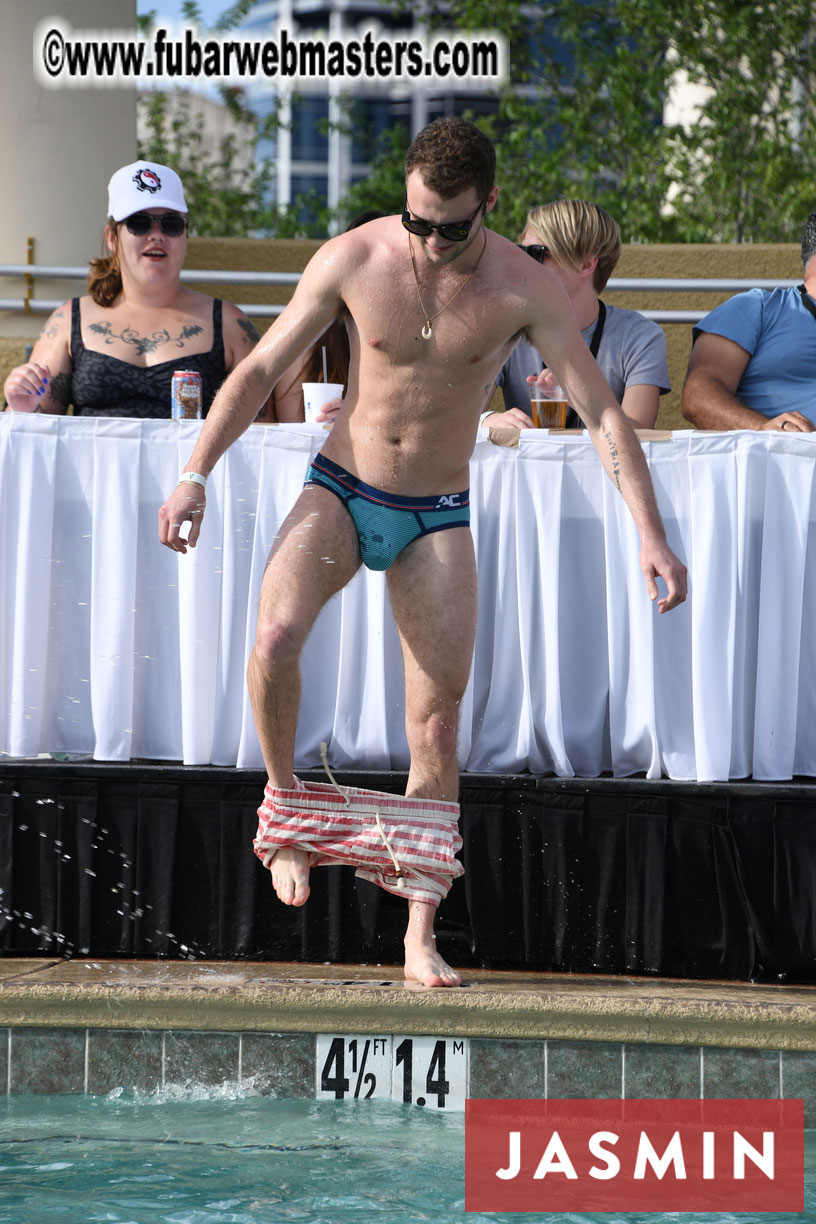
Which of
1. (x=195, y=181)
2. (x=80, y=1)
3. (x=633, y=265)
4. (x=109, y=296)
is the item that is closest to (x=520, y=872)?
(x=109, y=296)

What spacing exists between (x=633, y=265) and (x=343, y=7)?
238ft

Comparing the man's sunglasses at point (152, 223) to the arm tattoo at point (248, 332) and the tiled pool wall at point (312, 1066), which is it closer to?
the arm tattoo at point (248, 332)

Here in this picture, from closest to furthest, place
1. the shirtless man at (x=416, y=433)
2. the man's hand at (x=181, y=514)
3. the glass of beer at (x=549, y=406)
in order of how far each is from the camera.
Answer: the man's hand at (x=181, y=514)
the shirtless man at (x=416, y=433)
the glass of beer at (x=549, y=406)

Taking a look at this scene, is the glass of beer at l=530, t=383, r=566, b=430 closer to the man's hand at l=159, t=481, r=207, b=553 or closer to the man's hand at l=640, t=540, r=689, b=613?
the man's hand at l=640, t=540, r=689, b=613

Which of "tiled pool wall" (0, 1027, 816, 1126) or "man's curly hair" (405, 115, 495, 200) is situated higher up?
"man's curly hair" (405, 115, 495, 200)

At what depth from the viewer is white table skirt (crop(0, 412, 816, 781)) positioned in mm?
3676

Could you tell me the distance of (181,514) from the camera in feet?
10.2

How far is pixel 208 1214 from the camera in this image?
2.69m

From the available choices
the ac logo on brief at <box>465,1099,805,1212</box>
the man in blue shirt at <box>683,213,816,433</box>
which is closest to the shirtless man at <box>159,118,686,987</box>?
the ac logo on brief at <box>465,1099,805,1212</box>

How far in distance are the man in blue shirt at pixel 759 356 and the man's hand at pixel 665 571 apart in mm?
1423

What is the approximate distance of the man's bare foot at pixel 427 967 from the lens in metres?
3.39

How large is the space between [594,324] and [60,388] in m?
1.70

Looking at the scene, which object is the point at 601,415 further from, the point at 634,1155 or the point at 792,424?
the point at 634,1155

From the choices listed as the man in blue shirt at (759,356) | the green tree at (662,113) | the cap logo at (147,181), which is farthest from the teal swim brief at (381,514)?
the green tree at (662,113)
